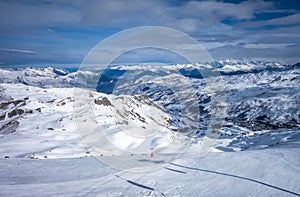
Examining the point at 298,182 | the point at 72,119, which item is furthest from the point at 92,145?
the point at 298,182

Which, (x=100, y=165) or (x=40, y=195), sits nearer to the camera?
(x=40, y=195)

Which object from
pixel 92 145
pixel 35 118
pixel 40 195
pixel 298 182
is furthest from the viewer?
pixel 35 118

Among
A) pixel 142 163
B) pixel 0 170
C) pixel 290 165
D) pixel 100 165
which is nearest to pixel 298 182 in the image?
pixel 290 165

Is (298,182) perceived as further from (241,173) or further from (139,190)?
(139,190)

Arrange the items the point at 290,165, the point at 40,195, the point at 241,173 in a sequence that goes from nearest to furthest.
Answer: the point at 40,195
the point at 241,173
the point at 290,165

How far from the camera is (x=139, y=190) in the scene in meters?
14.4

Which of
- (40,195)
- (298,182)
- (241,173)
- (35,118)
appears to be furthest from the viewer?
(35,118)

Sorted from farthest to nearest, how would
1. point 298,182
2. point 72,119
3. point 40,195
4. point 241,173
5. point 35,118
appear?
point 35,118, point 72,119, point 241,173, point 298,182, point 40,195

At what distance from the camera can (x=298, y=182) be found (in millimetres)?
14914

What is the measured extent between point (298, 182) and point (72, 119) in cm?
5525

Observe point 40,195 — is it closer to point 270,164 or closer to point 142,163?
point 142,163

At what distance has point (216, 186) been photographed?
1495 centimetres

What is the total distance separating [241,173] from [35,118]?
61.9 metres

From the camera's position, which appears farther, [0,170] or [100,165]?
[100,165]
